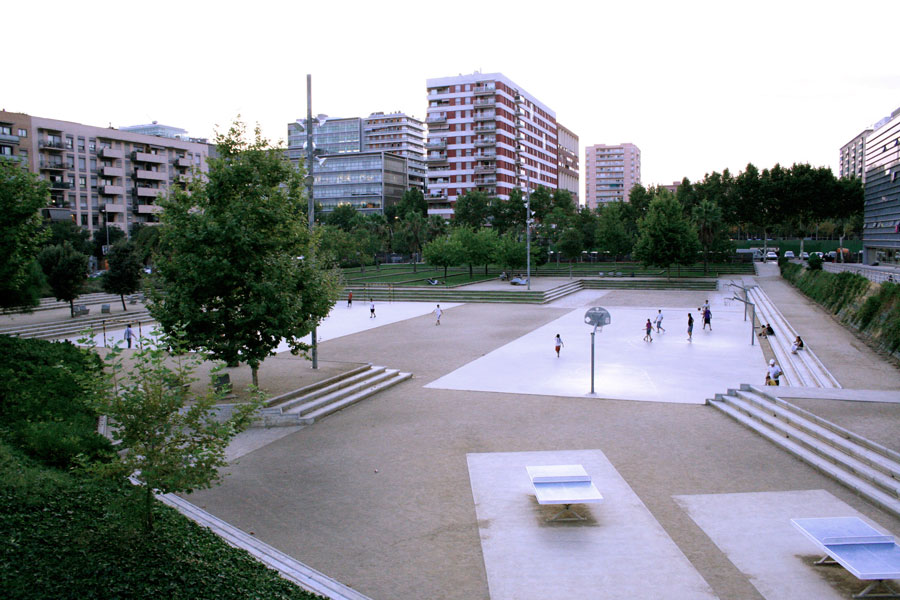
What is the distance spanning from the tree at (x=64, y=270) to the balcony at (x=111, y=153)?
43177 mm

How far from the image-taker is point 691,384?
19.1 meters

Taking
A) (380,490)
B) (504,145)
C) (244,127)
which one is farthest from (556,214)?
(380,490)

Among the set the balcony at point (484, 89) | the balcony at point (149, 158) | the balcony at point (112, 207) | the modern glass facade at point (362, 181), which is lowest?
the balcony at point (112, 207)

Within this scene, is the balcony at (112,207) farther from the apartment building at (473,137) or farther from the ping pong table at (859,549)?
the ping pong table at (859,549)

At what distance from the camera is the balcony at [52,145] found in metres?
66.6

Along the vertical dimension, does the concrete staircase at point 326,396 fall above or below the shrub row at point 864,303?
below

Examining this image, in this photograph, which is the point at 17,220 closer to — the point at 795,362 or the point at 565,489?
the point at 565,489

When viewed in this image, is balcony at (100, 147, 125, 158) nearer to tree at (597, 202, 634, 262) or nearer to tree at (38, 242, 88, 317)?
tree at (38, 242, 88, 317)

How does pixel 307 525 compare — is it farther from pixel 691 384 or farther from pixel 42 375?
pixel 691 384

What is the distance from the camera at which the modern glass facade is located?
120 m

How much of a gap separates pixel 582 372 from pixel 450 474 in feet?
34.9

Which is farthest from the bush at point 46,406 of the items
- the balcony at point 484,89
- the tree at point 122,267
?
the balcony at point 484,89

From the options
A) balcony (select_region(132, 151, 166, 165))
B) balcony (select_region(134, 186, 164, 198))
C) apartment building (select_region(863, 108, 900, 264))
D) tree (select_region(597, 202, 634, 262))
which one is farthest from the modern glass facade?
apartment building (select_region(863, 108, 900, 264))

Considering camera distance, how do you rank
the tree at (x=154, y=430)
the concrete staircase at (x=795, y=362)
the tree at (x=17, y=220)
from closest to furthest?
1. the tree at (x=154, y=430)
2. the tree at (x=17, y=220)
3. the concrete staircase at (x=795, y=362)
